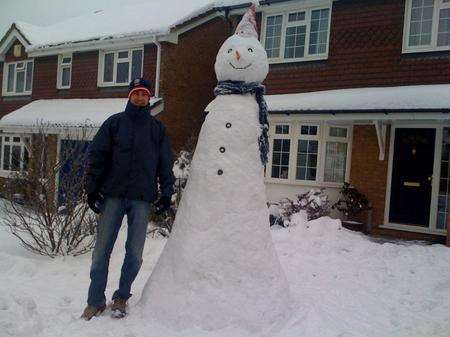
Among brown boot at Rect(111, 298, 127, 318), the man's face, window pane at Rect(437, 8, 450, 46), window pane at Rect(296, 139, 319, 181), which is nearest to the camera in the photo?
brown boot at Rect(111, 298, 127, 318)

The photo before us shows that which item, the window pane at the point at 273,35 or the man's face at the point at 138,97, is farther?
the window pane at the point at 273,35

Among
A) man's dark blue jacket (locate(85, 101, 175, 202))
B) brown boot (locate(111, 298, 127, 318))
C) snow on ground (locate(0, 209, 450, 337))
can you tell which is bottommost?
snow on ground (locate(0, 209, 450, 337))

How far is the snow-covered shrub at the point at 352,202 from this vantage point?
31.4 feet

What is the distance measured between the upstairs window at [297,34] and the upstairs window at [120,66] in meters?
4.11

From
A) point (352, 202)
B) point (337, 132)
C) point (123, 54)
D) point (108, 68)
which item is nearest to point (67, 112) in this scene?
point (108, 68)

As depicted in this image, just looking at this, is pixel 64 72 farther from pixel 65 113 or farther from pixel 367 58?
pixel 367 58

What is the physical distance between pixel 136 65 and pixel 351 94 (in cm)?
683

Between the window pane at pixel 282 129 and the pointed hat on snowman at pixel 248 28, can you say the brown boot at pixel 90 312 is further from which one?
the window pane at pixel 282 129

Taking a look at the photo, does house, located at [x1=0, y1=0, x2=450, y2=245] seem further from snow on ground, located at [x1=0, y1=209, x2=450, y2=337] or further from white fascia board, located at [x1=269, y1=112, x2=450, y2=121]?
snow on ground, located at [x1=0, y1=209, x2=450, y2=337]

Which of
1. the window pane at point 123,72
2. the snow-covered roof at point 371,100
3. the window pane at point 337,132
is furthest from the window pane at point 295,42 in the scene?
the window pane at point 123,72

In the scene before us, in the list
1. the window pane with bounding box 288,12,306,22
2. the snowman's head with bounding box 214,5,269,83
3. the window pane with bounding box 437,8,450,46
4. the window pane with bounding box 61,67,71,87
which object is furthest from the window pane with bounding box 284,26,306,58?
the window pane with bounding box 61,67,71,87

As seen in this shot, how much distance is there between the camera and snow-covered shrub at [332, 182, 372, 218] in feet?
31.4

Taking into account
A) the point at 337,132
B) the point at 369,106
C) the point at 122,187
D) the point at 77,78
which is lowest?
the point at 122,187

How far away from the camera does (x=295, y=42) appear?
37.3 ft
